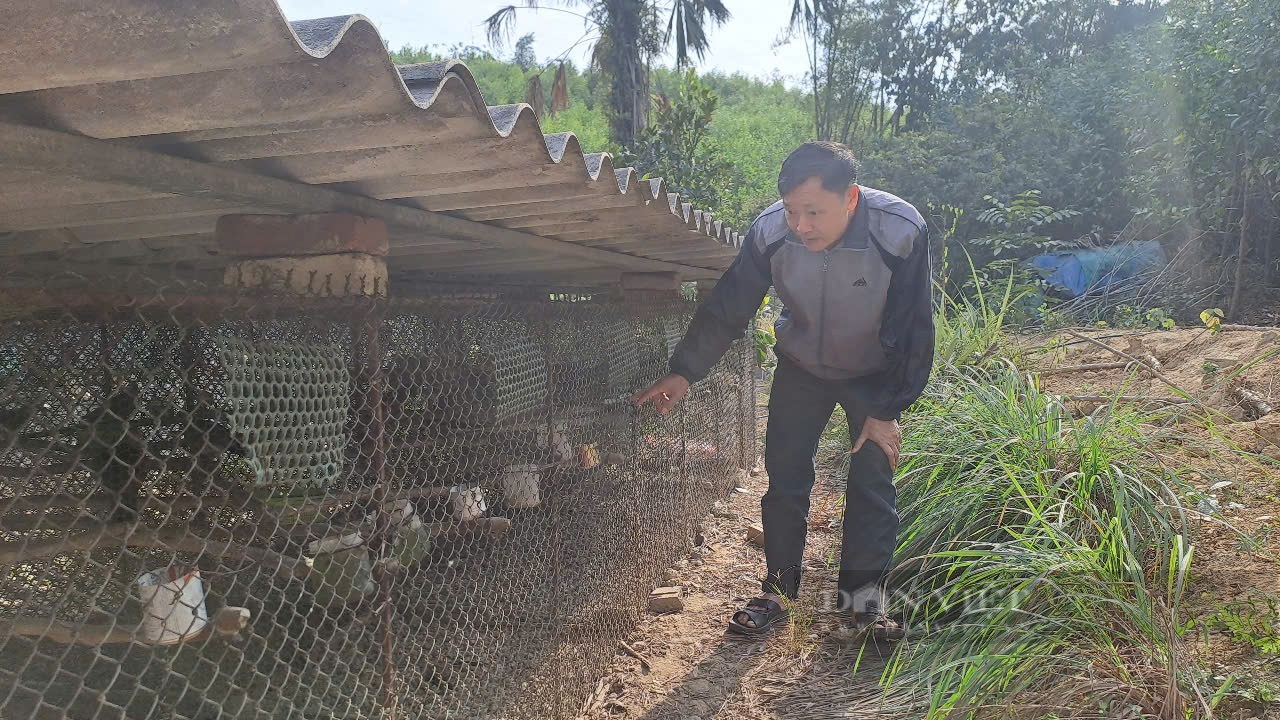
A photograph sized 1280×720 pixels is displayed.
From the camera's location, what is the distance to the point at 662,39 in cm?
1562

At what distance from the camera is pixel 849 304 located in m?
3.40

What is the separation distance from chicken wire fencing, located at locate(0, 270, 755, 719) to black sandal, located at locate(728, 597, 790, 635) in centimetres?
50

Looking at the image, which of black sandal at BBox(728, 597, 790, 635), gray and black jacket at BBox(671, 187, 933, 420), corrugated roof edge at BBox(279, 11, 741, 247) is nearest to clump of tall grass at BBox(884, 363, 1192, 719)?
black sandal at BBox(728, 597, 790, 635)

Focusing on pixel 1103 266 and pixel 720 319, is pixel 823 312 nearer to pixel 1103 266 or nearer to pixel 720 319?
pixel 720 319

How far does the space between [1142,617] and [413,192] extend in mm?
2553

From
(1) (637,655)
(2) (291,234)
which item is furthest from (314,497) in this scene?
(1) (637,655)

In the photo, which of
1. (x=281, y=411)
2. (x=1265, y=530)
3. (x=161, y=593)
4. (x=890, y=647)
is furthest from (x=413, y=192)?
(x=1265, y=530)

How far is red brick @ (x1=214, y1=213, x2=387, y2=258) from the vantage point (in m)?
2.49

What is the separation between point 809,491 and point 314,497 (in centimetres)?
213

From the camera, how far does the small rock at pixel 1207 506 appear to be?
3.46 metres

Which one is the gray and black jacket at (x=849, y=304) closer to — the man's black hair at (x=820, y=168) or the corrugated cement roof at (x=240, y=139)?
the man's black hair at (x=820, y=168)

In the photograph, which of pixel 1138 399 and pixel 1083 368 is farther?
pixel 1083 368

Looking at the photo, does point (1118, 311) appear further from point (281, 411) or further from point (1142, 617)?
point (281, 411)

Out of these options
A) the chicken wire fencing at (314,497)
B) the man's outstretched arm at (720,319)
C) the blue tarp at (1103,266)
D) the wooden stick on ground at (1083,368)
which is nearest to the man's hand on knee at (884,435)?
the man's outstretched arm at (720,319)
